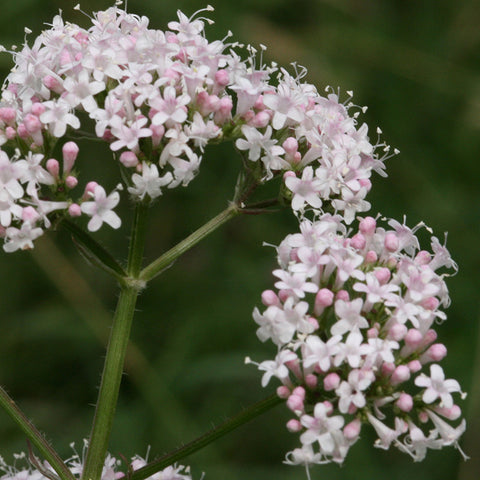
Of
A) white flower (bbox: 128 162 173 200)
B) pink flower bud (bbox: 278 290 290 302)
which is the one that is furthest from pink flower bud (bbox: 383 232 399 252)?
white flower (bbox: 128 162 173 200)

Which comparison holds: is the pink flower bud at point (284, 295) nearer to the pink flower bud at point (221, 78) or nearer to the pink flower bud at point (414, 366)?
the pink flower bud at point (414, 366)

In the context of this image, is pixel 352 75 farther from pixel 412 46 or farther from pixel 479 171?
pixel 479 171

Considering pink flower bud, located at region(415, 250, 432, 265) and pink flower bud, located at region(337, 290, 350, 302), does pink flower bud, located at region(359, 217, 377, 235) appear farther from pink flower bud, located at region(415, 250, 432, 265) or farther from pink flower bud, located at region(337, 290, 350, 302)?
pink flower bud, located at region(337, 290, 350, 302)

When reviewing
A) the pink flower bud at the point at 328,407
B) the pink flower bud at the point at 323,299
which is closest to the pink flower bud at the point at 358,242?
the pink flower bud at the point at 323,299

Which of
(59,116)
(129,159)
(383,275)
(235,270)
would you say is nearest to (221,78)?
(129,159)

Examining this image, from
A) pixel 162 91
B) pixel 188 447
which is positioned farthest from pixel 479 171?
pixel 188 447
